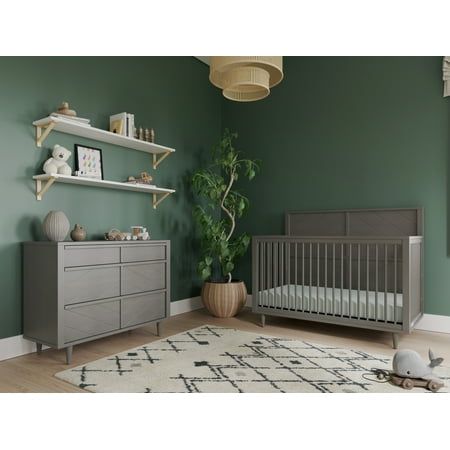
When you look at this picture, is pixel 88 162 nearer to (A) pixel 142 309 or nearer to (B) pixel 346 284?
(A) pixel 142 309

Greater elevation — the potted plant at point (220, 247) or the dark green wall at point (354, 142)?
the dark green wall at point (354, 142)

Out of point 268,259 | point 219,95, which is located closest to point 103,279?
point 268,259

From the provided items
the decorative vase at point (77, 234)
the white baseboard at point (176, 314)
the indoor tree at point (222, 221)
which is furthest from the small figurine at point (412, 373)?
the decorative vase at point (77, 234)

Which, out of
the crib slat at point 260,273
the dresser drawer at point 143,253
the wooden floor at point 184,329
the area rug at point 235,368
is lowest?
the wooden floor at point 184,329

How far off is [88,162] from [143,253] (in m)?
0.82

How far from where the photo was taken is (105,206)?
10.3 ft

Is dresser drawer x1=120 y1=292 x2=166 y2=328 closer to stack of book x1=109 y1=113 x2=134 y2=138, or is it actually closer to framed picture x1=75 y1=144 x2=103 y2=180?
framed picture x1=75 y1=144 x2=103 y2=180

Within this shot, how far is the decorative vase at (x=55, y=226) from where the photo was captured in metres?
2.44

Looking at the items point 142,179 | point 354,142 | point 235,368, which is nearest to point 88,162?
point 142,179

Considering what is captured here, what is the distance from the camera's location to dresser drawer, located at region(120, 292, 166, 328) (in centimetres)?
275

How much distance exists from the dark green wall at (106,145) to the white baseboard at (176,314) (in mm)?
62

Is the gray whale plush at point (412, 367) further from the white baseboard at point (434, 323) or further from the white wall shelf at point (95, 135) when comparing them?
the white wall shelf at point (95, 135)

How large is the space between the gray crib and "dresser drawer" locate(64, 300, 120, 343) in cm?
123

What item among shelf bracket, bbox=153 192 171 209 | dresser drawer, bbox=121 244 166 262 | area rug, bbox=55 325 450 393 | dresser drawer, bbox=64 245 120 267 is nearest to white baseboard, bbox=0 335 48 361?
area rug, bbox=55 325 450 393
